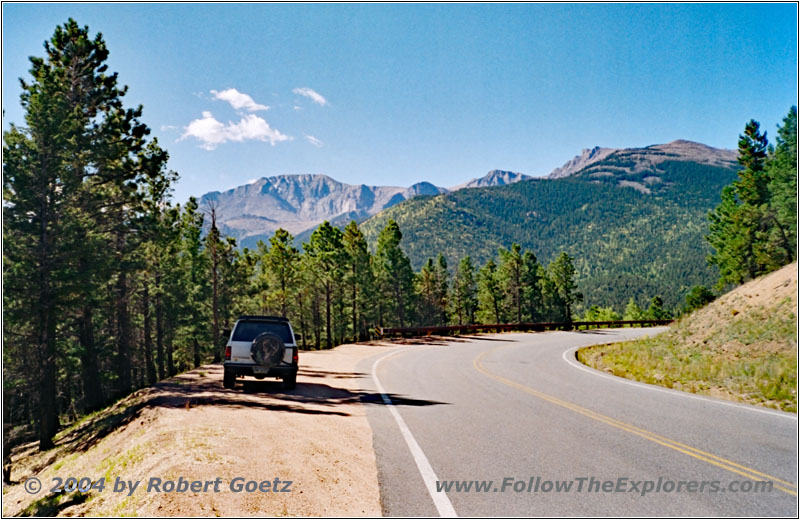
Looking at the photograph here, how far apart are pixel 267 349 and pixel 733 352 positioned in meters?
17.0

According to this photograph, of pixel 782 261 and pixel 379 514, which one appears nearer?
pixel 379 514

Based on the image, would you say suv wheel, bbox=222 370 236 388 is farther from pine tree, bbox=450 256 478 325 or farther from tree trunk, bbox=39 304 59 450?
pine tree, bbox=450 256 478 325

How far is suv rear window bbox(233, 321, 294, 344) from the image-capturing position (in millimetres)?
13062

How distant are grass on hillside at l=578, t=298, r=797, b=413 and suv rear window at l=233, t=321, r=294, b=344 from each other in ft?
39.6

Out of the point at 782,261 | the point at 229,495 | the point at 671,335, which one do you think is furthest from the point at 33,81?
the point at 782,261

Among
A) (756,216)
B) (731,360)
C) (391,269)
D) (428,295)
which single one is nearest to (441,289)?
(428,295)

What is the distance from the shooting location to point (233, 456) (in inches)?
261

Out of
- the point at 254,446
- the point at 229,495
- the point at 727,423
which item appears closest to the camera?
the point at 229,495

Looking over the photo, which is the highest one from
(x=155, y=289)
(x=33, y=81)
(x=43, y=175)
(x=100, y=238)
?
(x=33, y=81)

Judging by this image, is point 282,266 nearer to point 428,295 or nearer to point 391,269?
point 391,269

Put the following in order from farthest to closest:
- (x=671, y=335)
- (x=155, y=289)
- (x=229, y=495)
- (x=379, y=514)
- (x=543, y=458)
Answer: (x=155, y=289), (x=671, y=335), (x=543, y=458), (x=229, y=495), (x=379, y=514)

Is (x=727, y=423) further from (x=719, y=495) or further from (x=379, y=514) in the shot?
(x=379, y=514)

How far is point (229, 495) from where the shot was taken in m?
5.25

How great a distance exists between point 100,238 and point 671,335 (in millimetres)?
28122
